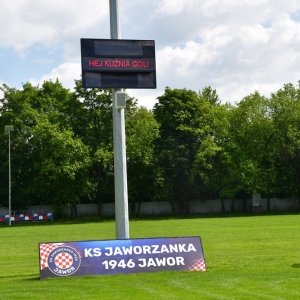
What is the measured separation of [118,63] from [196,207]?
187ft

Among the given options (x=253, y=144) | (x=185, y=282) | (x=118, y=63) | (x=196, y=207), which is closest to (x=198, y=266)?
(x=185, y=282)

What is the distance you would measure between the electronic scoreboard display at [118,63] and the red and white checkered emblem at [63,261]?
4553 mm

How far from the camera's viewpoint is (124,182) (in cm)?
1652

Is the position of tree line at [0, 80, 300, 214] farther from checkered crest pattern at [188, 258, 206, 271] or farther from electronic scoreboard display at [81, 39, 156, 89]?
checkered crest pattern at [188, 258, 206, 271]

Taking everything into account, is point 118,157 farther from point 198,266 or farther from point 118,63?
point 198,266

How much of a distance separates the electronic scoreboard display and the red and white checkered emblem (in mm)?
4553

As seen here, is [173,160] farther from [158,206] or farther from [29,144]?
[29,144]

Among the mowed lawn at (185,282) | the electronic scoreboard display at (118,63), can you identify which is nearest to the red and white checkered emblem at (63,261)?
the mowed lawn at (185,282)

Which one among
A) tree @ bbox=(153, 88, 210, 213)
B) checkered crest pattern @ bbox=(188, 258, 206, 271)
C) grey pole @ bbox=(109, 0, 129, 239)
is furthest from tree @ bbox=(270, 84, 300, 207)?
checkered crest pattern @ bbox=(188, 258, 206, 271)

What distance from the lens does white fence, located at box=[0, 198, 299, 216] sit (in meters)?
70.8

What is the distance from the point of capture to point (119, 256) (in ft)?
47.8

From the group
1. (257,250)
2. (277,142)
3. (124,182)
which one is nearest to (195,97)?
(277,142)

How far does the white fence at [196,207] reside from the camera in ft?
232

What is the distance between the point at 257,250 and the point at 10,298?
39.7 ft
